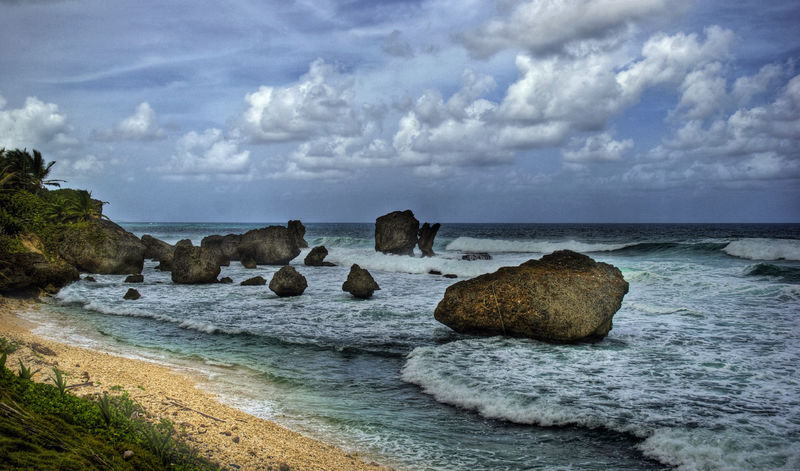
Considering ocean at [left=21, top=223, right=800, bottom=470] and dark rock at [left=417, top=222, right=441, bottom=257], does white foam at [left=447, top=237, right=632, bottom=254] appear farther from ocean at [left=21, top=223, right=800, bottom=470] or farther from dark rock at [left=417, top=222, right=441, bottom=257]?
ocean at [left=21, top=223, right=800, bottom=470]

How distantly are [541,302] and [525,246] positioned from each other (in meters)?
44.3

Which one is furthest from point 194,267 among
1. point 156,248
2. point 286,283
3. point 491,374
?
point 491,374

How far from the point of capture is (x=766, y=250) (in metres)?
36.9

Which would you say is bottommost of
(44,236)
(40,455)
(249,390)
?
(249,390)

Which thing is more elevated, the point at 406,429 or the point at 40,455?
the point at 40,455

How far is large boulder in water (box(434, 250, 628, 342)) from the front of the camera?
11695 millimetres

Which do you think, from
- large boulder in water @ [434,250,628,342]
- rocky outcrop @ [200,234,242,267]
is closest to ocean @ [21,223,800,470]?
large boulder in water @ [434,250,628,342]

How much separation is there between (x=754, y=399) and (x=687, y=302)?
10.3 m

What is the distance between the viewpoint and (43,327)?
1396 cm

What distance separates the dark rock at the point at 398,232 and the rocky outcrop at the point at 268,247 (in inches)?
321

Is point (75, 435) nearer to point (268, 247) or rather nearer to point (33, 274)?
point (33, 274)

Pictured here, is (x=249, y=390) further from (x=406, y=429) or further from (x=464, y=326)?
(x=464, y=326)

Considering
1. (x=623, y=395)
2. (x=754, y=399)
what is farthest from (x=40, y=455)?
(x=754, y=399)

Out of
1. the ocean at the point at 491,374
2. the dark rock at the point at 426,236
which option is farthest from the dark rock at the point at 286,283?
the dark rock at the point at 426,236
